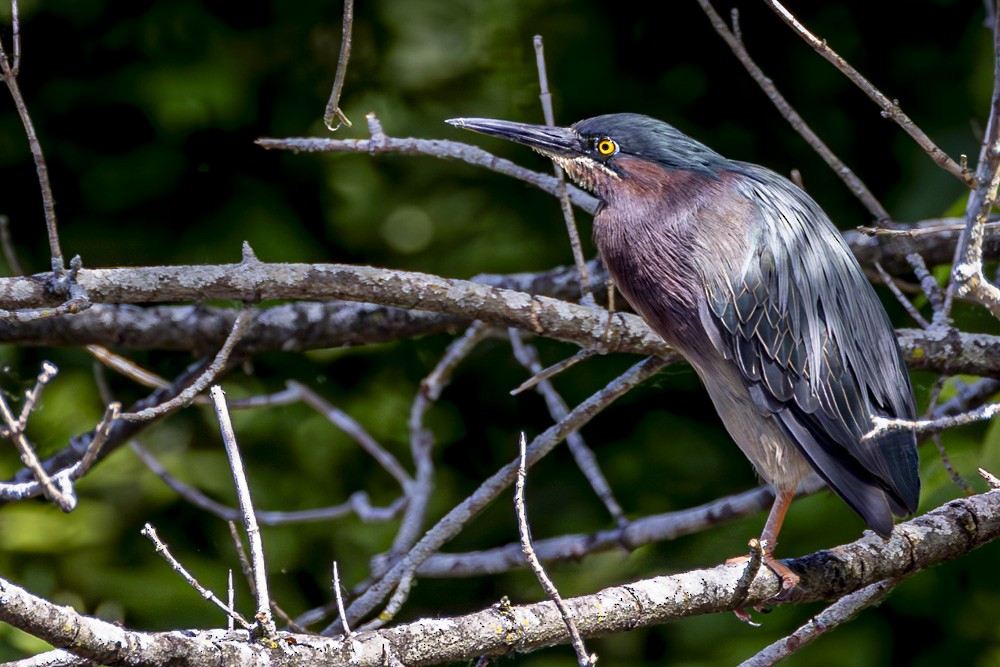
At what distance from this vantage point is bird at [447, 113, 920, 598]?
2.38 metres

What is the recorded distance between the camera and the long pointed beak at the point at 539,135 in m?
2.71

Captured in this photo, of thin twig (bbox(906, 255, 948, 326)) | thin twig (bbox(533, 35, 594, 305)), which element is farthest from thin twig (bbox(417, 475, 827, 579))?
thin twig (bbox(533, 35, 594, 305))

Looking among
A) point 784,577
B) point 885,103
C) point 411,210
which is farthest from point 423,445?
point 885,103

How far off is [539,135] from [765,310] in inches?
29.4

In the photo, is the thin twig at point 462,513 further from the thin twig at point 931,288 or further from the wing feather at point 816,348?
the thin twig at point 931,288

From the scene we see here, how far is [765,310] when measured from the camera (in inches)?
96.2

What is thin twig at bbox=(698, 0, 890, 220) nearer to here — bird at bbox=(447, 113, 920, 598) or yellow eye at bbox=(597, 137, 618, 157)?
bird at bbox=(447, 113, 920, 598)

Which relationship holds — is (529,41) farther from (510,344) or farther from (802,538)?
(802,538)

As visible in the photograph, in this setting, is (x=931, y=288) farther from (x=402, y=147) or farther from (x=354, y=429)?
(x=354, y=429)

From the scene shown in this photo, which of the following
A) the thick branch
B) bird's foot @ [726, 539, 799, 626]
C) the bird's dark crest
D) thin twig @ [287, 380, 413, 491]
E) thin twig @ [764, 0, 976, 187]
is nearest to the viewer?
the thick branch

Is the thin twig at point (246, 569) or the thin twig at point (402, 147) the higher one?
the thin twig at point (402, 147)

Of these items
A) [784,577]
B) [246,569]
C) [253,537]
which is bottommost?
[784,577]

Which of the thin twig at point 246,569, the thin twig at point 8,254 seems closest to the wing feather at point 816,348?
the thin twig at point 246,569

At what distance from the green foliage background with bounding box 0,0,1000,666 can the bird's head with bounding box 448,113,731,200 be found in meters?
0.97
